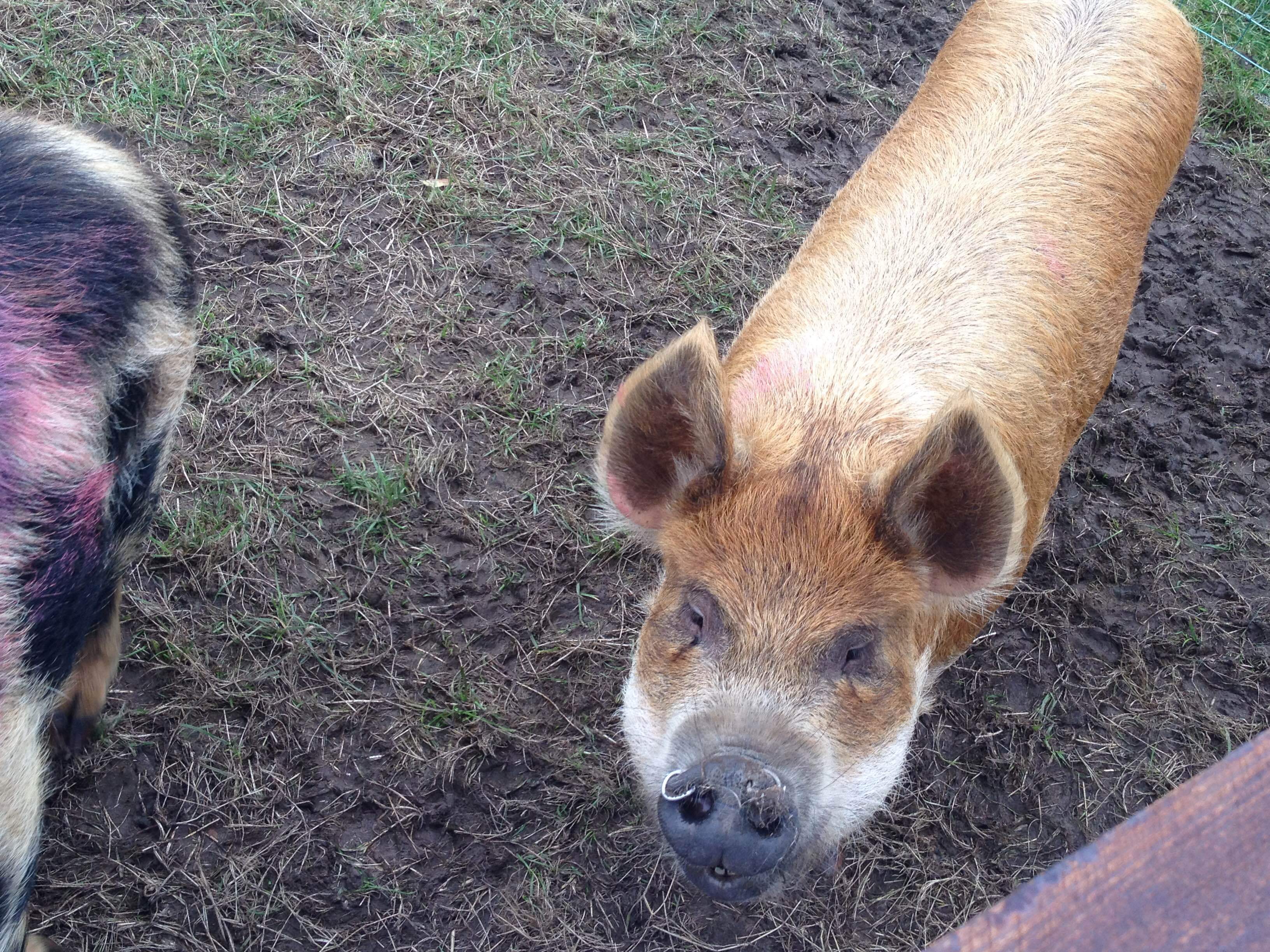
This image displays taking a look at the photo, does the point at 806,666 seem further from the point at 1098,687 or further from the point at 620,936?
the point at 1098,687

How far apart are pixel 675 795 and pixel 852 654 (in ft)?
1.63

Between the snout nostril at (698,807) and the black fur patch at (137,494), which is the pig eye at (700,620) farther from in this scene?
the black fur patch at (137,494)

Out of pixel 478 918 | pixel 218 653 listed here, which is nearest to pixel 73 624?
pixel 218 653

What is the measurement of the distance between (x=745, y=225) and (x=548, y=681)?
2.40 m

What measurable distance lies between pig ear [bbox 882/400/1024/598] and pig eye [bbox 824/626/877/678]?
215 millimetres

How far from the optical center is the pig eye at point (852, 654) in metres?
1.91

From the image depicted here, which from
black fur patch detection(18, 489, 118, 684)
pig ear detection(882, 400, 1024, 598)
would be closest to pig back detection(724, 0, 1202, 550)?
pig ear detection(882, 400, 1024, 598)

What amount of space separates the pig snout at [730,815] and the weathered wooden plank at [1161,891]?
0.99m

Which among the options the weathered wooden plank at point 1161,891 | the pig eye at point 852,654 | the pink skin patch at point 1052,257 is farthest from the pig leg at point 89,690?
the pink skin patch at point 1052,257

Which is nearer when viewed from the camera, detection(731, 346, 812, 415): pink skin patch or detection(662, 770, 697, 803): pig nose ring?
detection(662, 770, 697, 803): pig nose ring

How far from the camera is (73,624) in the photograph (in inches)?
74.4

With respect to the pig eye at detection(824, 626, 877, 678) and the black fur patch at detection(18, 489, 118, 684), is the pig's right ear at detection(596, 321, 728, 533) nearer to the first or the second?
the pig eye at detection(824, 626, 877, 678)

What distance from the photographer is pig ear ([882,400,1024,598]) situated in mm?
1791

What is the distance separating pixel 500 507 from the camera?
10.9ft
